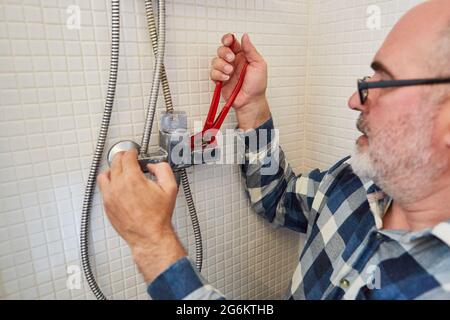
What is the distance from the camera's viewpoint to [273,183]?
82cm

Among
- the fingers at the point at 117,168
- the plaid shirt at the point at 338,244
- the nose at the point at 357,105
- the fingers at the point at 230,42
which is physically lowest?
the plaid shirt at the point at 338,244

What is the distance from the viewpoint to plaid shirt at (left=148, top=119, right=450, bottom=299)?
0.52 m

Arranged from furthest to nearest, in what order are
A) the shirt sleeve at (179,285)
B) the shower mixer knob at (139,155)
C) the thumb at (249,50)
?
the thumb at (249,50), the shower mixer knob at (139,155), the shirt sleeve at (179,285)

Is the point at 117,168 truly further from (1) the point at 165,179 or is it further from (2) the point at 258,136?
(2) the point at 258,136

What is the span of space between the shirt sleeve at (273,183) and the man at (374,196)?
0.14 feet

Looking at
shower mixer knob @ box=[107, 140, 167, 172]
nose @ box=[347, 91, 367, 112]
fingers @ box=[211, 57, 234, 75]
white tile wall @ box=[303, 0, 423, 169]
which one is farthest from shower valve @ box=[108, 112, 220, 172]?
white tile wall @ box=[303, 0, 423, 169]

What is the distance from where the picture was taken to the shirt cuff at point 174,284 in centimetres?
50

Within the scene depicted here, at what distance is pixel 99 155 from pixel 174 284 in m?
0.27

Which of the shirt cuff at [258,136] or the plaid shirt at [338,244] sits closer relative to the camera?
the plaid shirt at [338,244]

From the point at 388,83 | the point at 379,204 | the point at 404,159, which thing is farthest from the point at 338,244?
the point at 388,83

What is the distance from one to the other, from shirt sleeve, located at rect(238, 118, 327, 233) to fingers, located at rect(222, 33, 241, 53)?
0.63 ft

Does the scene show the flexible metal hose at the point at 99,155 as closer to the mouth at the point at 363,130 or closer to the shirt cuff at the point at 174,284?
the shirt cuff at the point at 174,284

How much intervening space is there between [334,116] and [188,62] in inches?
16.8

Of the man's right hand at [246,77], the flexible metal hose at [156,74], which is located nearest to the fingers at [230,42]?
the man's right hand at [246,77]
